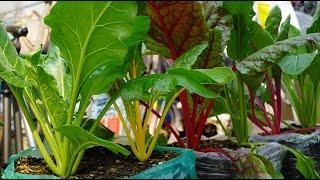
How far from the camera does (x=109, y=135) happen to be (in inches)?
35.3

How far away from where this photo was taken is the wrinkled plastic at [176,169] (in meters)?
0.60

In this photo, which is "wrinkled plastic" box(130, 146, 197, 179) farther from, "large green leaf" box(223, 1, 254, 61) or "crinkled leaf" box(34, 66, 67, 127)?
"large green leaf" box(223, 1, 254, 61)

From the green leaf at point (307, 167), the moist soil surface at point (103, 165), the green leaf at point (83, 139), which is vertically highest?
the green leaf at point (83, 139)

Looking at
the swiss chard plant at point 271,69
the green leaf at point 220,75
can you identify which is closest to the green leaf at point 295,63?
the swiss chard plant at point 271,69

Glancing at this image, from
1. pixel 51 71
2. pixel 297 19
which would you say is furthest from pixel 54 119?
pixel 297 19

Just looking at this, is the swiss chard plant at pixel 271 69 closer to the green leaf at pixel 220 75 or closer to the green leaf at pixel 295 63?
the green leaf at pixel 295 63

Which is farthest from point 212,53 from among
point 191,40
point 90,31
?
point 90,31

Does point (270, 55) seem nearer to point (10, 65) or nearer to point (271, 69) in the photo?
point (271, 69)

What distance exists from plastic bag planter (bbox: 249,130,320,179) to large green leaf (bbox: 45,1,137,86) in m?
0.45

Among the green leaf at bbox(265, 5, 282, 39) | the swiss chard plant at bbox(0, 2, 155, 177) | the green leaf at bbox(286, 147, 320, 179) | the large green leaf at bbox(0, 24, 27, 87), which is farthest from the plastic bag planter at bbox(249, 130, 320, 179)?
the large green leaf at bbox(0, 24, 27, 87)

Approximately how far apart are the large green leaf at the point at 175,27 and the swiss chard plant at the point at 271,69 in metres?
0.10

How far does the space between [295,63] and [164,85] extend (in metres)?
0.32

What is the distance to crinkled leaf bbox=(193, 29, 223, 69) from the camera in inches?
31.4

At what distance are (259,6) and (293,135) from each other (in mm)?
987
